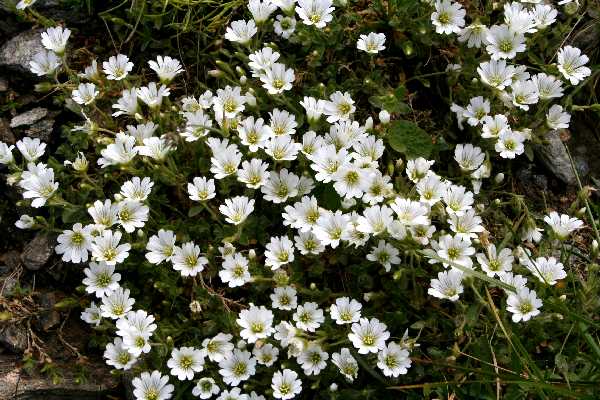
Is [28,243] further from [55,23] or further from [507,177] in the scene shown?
[507,177]

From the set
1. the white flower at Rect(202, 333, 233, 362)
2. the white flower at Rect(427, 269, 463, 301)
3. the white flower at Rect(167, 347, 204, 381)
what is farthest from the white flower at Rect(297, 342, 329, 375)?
the white flower at Rect(427, 269, 463, 301)

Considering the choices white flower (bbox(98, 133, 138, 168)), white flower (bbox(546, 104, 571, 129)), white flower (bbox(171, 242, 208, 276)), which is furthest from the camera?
white flower (bbox(546, 104, 571, 129))

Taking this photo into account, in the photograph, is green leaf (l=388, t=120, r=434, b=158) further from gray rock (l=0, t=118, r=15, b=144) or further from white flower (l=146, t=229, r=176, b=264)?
gray rock (l=0, t=118, r=15, b=144)

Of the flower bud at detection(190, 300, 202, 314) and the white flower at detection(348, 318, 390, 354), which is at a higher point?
the white flower at detection(348, 318, 390, 354)

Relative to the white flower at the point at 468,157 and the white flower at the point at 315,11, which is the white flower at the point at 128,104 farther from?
the white flower at the point at 468,157

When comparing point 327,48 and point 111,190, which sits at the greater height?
point 327,48

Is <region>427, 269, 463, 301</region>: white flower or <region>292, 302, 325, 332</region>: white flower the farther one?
<region>292, 302, 325, 332</region>: white flower

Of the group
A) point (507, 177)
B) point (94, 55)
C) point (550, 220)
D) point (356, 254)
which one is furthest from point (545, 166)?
point (94, 55)
